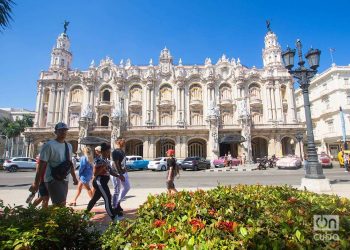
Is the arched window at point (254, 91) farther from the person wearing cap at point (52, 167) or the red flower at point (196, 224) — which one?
the red flower at point (196, 224)

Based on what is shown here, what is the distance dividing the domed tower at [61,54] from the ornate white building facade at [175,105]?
0.24m

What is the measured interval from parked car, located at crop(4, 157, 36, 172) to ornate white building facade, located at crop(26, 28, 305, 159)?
780 centimetres

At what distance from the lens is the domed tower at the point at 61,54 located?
3809 centimetres

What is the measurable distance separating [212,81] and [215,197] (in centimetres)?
3297

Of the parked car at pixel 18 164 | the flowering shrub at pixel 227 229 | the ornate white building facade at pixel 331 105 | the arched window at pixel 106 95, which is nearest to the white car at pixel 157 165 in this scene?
the parked car at pixel 18 164

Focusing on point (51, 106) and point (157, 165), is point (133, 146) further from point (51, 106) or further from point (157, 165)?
point (51, 106)

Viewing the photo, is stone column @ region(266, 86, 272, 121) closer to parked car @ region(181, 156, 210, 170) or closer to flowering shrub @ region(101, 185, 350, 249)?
parked car @ region(181, 156, 210, 170)

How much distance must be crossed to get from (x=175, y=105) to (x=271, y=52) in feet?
58.5

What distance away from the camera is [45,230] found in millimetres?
2047

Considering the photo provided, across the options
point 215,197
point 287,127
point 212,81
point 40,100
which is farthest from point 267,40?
point 215,197

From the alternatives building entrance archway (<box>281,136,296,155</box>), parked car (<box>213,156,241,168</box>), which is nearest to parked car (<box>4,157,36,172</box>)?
parked car (<box>213,156,241,168</box>)

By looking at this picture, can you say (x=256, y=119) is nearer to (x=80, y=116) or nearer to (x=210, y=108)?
(x=210, y=108)

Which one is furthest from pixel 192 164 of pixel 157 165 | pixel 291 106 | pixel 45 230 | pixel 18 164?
pixel 45 230

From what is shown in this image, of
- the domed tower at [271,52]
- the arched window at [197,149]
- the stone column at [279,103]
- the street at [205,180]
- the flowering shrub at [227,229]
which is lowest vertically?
the street at [205,180]
